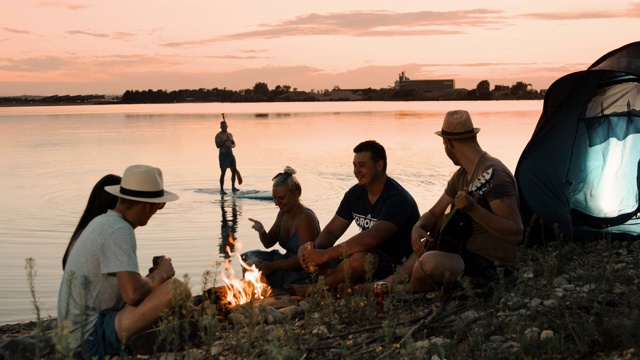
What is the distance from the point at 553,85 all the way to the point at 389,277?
187 inches

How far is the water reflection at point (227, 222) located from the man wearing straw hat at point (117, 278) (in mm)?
7469

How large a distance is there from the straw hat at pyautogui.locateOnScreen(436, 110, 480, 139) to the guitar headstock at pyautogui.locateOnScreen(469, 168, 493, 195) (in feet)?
1.37

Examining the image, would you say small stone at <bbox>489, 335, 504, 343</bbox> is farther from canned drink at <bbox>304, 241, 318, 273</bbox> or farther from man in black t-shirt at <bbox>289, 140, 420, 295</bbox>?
canned drink at <bbox>304, 241, 318, 273</bbox>

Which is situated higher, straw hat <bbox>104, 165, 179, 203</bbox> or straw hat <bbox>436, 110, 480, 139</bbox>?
straw hat <bbox>436, 110, 480, 139</bbox>

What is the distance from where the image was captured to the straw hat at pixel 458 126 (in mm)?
7000

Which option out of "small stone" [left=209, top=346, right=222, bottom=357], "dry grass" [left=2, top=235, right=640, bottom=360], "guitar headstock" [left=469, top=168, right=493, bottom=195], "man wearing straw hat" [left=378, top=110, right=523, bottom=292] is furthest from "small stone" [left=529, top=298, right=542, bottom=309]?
"small stone" [left=209, top=346, right=222, bottom=357]

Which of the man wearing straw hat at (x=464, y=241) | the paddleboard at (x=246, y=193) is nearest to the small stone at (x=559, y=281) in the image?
the man wearing straw hat at (x=464, y=241)

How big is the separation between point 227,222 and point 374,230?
1027 cm

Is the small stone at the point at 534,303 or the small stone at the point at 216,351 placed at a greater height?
the small stone at the point at 534,303

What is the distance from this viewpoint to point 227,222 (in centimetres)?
1767

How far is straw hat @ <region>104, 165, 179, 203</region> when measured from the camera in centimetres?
598

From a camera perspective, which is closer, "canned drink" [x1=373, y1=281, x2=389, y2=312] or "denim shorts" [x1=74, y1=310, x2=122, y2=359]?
"denim shorts" [x1=74, y1=310, x2=122, y2=359]

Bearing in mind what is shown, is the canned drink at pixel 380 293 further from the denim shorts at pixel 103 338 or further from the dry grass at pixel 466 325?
the denim shorts at pixel 103 338

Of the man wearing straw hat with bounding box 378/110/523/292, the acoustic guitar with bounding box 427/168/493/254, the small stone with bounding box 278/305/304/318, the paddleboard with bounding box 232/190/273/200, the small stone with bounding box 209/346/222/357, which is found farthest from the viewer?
the paddleboard with bounding box 232/190/273/200
